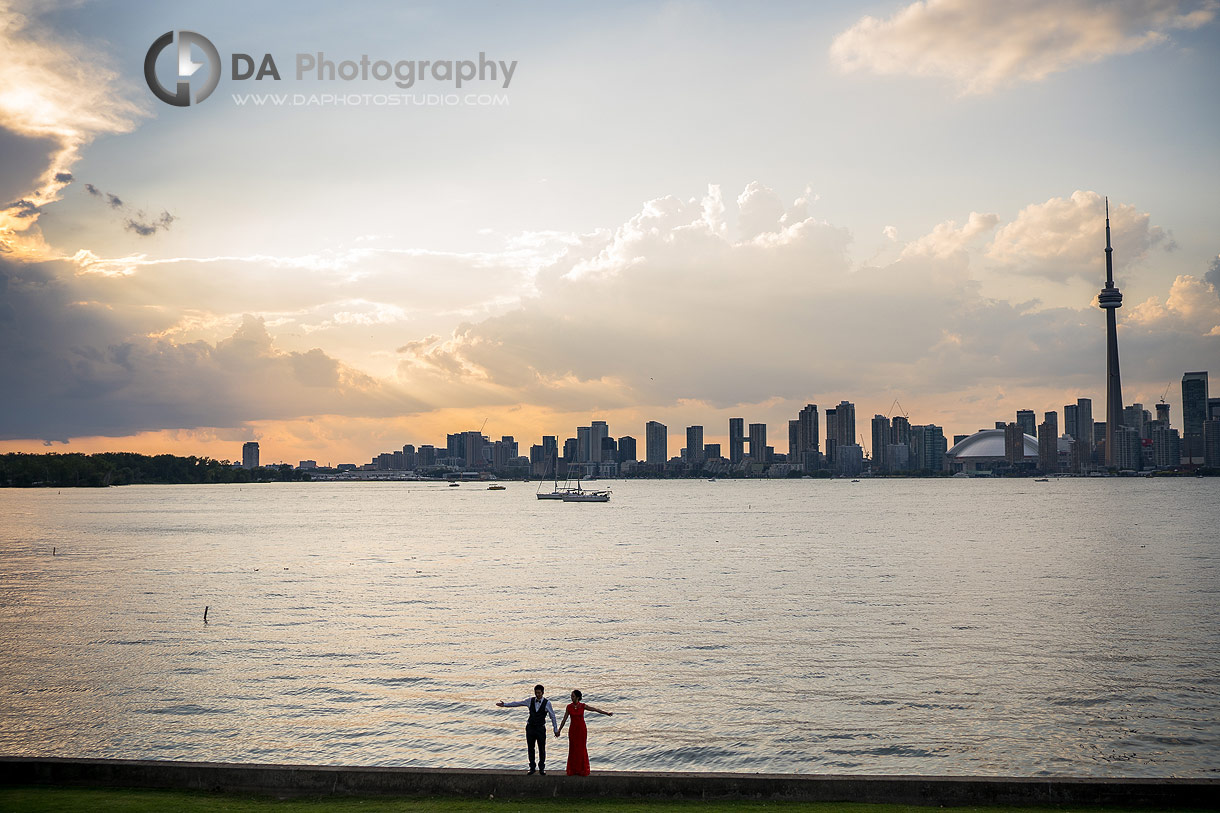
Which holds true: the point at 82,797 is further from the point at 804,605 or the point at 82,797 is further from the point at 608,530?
the point at 608,530

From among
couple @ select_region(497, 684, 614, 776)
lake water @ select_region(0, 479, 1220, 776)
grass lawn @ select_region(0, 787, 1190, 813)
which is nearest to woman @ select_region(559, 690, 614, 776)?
couple @ select_region(497, 684, 614, 776)

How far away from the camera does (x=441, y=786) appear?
20047 millimetres

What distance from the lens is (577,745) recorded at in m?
20.3

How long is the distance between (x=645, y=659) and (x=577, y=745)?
76.4 ft

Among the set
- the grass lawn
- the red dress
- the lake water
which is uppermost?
the red dress

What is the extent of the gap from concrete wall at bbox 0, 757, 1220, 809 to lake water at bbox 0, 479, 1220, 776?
7357 mm

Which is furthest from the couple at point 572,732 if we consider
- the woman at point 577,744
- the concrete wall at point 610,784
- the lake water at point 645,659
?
the lake water at point 645,659

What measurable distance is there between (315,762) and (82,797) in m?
8.80

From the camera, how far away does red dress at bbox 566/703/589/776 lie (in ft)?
65.9

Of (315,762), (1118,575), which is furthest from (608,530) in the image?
(315,762)

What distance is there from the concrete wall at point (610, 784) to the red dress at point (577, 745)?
25 cm

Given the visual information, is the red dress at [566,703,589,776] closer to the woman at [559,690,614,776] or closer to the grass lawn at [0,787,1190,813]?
the woman at [559,690,614,776]

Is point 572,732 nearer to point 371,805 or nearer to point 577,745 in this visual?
point 577,745

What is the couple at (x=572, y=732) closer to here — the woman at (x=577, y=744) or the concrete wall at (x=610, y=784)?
the woman at (x=577, y=744)
